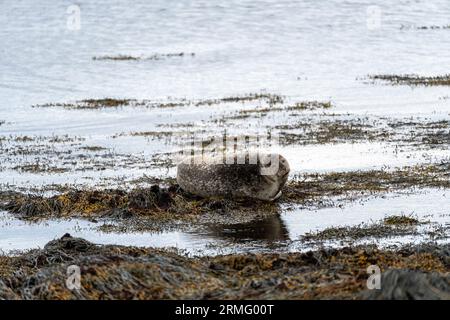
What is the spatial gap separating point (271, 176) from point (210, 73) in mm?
36893

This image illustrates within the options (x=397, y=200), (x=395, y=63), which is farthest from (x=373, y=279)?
(x=395, y=63)

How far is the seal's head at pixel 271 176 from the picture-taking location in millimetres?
20188

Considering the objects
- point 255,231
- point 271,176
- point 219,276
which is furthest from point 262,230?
point 219,276

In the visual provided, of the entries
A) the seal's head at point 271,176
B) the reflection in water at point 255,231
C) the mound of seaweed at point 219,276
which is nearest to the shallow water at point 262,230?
the reflection in water at point 255,231

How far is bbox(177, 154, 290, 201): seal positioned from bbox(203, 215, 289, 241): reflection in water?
4.26ft

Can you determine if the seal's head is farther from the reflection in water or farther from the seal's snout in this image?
the reflection in water

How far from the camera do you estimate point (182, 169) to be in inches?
826

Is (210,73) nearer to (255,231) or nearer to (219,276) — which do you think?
(255,231)

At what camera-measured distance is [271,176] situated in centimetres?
2017

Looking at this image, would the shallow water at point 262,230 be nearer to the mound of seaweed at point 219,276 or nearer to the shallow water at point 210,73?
the shallow water at point 210,73

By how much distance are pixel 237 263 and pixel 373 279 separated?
2.86m

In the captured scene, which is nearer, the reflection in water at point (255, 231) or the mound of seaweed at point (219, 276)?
the mound of seaweed at point (219, 276)

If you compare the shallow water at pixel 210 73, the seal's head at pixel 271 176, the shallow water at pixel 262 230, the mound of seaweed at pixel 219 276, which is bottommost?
the shallow water at pixel 210 73
